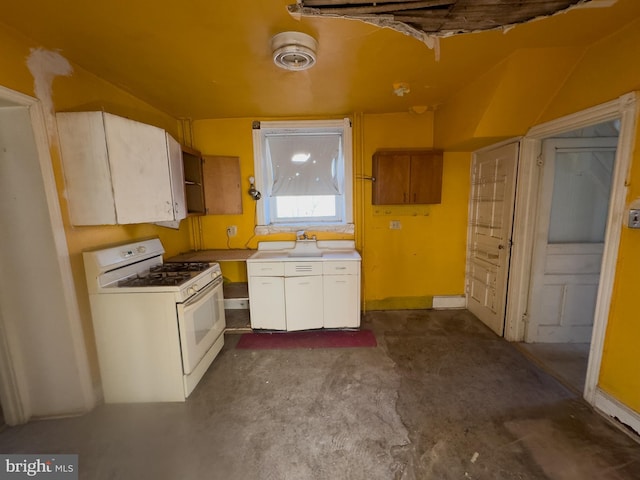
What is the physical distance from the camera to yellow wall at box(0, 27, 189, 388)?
1477mm

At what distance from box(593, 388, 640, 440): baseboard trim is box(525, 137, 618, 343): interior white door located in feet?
2.86

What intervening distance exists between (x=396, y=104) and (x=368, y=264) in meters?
1.89

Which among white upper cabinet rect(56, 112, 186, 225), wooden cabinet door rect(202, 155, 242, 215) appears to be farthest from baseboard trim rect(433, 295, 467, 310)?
white upper cabinet rect(56, 112, 186, 225)

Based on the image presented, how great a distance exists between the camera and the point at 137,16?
1.38 metres

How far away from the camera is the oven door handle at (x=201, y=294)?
199 centimetres

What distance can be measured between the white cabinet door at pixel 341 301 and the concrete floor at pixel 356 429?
519 mm

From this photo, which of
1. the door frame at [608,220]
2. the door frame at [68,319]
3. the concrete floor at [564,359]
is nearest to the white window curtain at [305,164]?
the door frame at [608,220]

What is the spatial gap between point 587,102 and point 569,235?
3.99 feet

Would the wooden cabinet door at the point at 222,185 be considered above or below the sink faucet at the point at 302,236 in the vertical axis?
above

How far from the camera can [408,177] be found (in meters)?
3.04

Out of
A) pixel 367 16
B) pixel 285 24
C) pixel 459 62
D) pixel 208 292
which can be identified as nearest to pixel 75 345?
pixel 208 292

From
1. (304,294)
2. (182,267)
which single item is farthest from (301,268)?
(182,267)

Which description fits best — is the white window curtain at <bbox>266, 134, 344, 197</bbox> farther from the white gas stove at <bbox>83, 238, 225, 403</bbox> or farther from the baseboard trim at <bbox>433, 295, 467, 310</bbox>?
the baseboard trim at <bbox>433, 295, 467, 310</bbox>

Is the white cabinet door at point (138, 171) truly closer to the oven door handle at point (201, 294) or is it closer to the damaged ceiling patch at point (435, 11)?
the oven door handle at point (201, 294)
